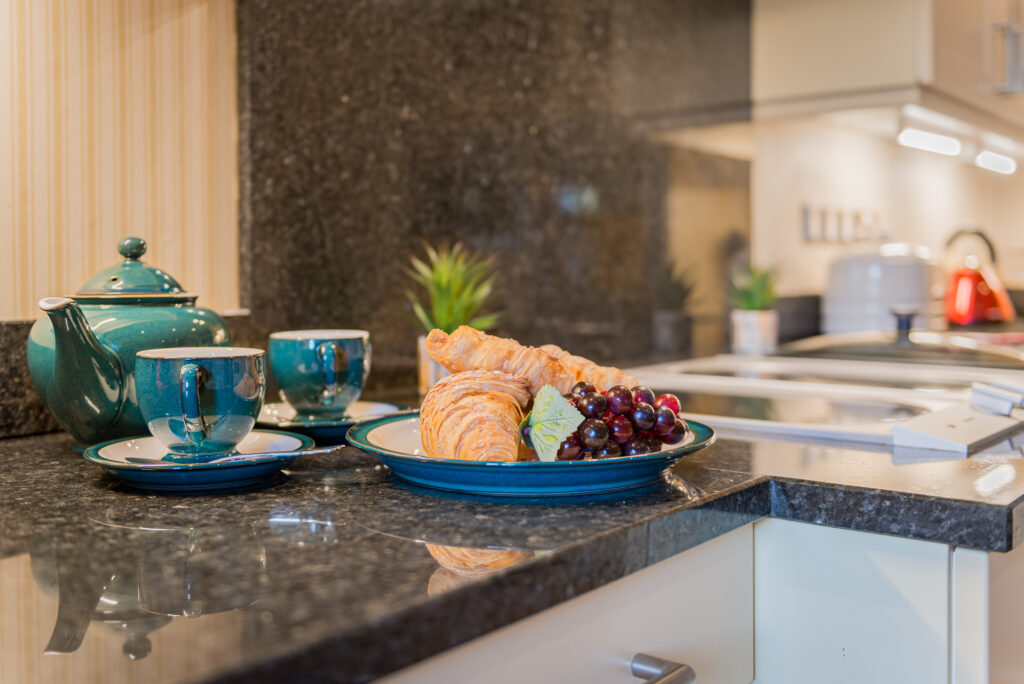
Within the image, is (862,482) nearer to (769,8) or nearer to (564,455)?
(564,455)

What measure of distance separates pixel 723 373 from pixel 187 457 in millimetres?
1146

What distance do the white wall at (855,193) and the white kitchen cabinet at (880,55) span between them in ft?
0.63

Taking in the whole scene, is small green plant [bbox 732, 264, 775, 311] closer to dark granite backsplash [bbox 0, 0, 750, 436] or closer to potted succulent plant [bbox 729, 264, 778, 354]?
potted succulent plant [bbox 729, 264, 778, 354]

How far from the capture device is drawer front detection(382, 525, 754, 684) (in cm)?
56

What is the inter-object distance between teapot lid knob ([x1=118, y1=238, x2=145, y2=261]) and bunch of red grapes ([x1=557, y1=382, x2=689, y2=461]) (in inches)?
19.8

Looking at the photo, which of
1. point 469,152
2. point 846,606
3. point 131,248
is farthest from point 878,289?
point 131,248

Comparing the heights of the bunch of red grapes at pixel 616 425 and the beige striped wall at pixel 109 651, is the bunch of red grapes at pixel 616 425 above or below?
above

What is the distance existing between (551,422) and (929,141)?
96.7 inches

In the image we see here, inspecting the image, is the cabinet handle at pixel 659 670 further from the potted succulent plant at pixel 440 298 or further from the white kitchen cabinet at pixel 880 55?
the white kitchen cabinet at pixel 880 55

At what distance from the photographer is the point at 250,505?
710 mm

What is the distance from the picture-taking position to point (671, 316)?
2.11 m

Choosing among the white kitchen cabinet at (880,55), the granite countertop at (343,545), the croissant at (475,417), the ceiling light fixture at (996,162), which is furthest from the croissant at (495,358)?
the ceiling light fixture at (996,162)

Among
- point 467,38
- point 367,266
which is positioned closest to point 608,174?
point 467,38

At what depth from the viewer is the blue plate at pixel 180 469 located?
732 mm
